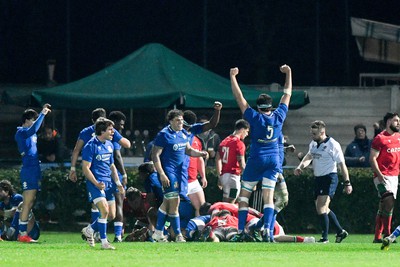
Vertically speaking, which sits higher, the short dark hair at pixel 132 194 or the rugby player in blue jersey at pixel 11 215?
the short dark hair at pixel 132 194

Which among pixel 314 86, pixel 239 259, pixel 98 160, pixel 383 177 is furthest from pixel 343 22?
pixel 239 259

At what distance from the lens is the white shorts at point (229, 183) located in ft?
88.2

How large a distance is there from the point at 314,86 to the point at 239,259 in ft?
45.6

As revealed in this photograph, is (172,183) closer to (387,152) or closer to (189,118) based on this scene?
(189,118)

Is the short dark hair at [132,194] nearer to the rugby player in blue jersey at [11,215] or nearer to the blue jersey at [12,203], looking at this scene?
the rugby player in blue jersey at [11,215]

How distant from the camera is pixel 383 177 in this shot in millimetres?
24156

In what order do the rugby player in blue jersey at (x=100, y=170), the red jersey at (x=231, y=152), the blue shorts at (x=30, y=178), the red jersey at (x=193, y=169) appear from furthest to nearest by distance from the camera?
the red jersey at (x=231, y=152) → the red jersey at (x=193, y=169) → the blue shorts at (x=30, y=178) → the rugby player in blue jersey at (x=100, y=170)

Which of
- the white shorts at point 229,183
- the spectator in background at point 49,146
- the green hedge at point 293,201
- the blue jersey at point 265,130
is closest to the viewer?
the blue jersey at point 265,130

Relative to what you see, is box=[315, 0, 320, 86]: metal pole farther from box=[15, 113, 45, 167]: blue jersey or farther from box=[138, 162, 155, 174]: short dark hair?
box=[15, 113, 45, 167]: blue jersey

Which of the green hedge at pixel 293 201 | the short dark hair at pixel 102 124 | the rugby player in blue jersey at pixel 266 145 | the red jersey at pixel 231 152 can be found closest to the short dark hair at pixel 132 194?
the red jersey at pixel 231 152

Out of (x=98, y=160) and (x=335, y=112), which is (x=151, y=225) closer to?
(x=98, y=160)

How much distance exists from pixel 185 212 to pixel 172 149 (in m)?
1.89

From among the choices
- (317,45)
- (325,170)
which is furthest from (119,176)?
(317,45)

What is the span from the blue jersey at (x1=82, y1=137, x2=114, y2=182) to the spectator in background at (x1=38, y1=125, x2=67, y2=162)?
6.79 metres
